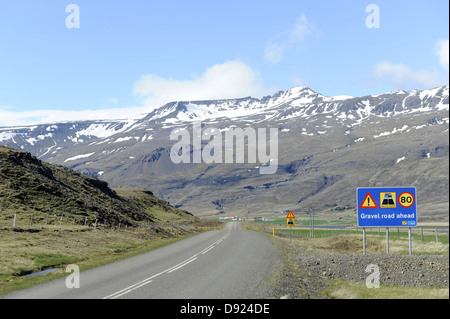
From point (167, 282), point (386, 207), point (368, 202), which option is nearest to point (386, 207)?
point (386, 207)

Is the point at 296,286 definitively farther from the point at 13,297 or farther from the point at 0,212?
the point at 0,212

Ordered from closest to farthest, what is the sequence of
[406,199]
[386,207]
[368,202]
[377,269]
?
1. [377,269]
2. [406,199]
3. [386,207]
4. [368,202]

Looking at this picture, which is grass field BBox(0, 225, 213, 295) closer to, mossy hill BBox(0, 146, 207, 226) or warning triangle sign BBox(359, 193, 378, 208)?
mossy hill BBox(0, 146, 207, 226)

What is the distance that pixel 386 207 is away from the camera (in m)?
31.0

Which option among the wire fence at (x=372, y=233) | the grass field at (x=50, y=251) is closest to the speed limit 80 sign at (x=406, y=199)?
the grass field at (x=50, y=251)

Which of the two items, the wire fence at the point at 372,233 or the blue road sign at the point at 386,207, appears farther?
the wire fence at the point at 372,233

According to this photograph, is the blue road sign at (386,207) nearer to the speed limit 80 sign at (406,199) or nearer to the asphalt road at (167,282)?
the speed limit 80 sign at (406,199)

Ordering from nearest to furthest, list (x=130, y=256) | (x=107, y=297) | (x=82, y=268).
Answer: (x=107, y=297), (x=82, y=268), (x=130, y=256)

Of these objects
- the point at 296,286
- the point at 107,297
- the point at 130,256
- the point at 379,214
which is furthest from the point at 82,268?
the point at 379,214

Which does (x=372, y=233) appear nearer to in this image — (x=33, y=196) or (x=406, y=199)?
(x=406, y=199)

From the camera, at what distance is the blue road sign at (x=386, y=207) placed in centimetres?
3028

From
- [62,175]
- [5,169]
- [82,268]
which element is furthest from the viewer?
[62,175]

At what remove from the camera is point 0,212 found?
47.7 metres
